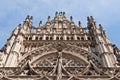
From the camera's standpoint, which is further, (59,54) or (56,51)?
(56,51)

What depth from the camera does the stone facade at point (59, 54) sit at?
50.9 ft

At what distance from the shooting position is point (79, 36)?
27094mm

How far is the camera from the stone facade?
15523 mm

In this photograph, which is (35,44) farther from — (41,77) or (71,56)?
(41,77)

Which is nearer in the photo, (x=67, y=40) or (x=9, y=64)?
(x=9, y=64)

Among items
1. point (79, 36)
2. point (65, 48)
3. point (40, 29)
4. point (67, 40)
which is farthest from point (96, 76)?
point (40, 29)

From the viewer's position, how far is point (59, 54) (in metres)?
18.2

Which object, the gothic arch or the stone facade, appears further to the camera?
the gothic arch

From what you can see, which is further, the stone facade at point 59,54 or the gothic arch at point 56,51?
the gothic arch at point 56,51

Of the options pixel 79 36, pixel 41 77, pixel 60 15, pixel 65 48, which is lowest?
pixel 41 77

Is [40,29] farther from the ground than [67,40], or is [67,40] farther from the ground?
[40,29]

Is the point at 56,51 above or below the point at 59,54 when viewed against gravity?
above

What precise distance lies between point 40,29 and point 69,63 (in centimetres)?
961

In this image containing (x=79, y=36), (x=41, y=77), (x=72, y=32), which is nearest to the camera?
(x=41, y=77)
